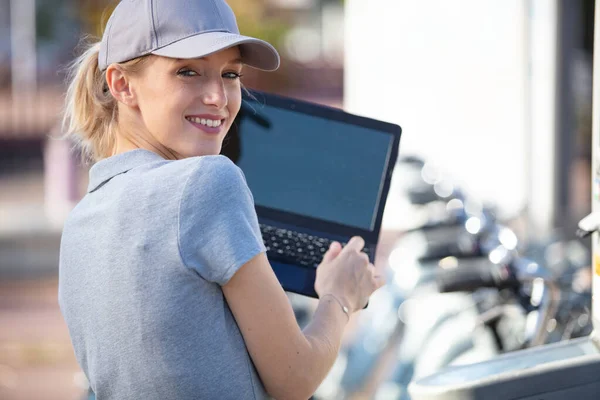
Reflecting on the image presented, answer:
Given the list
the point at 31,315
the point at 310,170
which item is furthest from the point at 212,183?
the point at 31,315

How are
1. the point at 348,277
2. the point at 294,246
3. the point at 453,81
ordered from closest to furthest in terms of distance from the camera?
the point at 348,277 < the point at 294,246 < the point at 453,81

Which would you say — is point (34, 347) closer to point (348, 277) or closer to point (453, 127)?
point (453, 127)

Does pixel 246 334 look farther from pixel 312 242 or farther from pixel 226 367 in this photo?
pixel 312 242

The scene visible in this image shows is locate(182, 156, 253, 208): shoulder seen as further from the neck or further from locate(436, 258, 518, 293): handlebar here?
locate(436, 258, 518, 293): handlebar

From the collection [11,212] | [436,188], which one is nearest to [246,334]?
[436,188]

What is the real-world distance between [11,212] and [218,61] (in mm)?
10407

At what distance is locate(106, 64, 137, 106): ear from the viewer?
141 centimetres

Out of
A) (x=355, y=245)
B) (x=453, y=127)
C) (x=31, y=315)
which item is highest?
(x=355, y=245)

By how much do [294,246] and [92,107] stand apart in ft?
1.64

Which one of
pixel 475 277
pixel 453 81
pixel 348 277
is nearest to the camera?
pixel 348 277

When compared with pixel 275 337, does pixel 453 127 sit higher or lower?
lower

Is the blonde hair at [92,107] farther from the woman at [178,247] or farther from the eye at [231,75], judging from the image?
the eye at [231,75]

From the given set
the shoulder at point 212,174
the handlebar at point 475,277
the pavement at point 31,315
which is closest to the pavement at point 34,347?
the pavement at point 31,315

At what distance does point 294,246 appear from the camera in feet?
5.81
